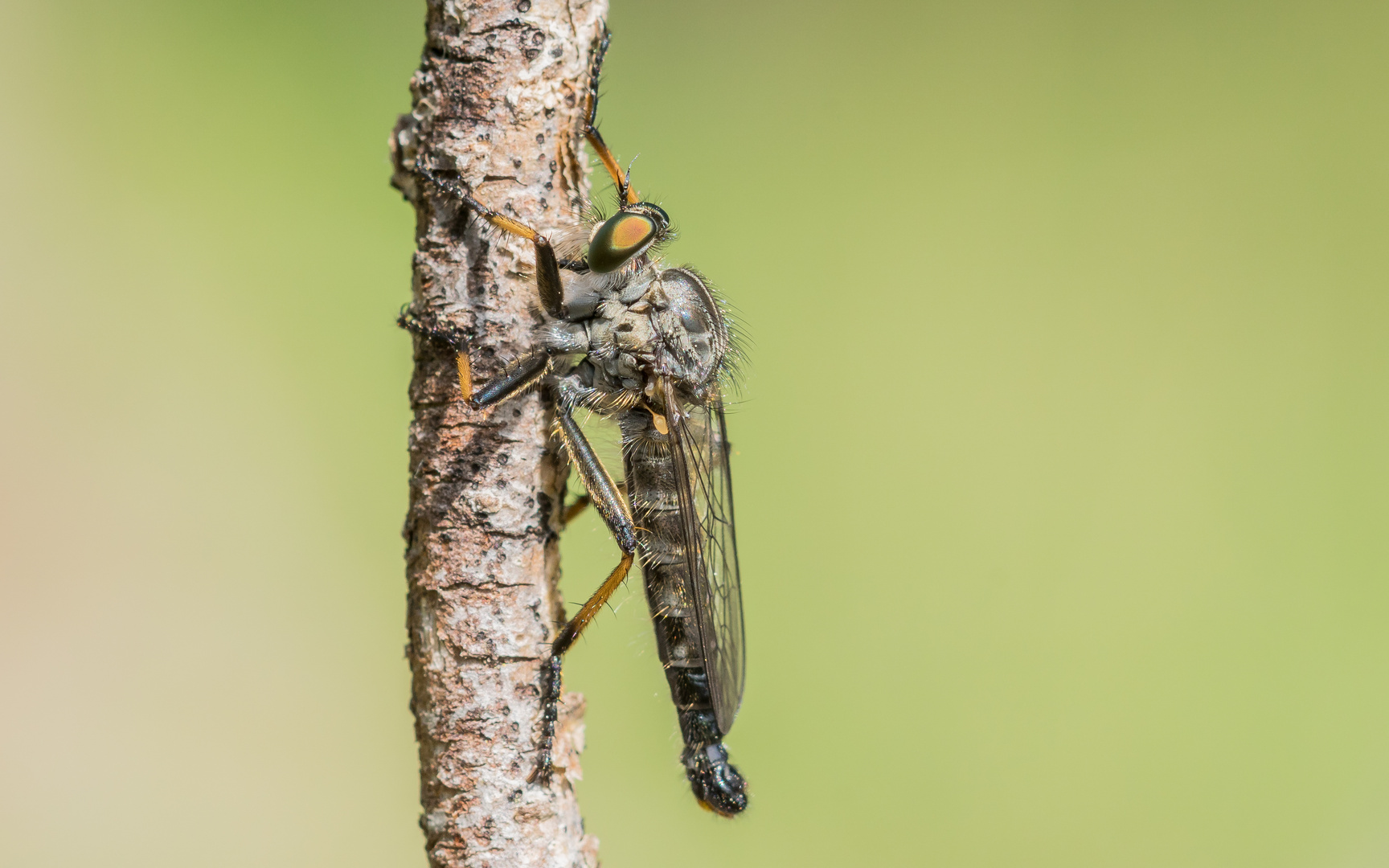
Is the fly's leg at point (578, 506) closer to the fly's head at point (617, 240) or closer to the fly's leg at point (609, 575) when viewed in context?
the fly's leg at point (609, 575)

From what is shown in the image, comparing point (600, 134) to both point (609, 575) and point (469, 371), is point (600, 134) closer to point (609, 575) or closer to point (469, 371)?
point (469, 371)

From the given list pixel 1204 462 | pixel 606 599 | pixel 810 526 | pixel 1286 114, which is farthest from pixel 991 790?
pixel 1286 114

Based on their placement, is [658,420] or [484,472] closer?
[484,472]

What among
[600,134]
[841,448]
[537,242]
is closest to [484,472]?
[537,242]

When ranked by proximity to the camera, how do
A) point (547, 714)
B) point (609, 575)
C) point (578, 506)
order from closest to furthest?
point (547, 714)
point (609, 575)
point (578, 506)

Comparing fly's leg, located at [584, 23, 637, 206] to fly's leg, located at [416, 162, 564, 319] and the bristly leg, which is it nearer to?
fly's leg, located at [416, 162, 564, 319]

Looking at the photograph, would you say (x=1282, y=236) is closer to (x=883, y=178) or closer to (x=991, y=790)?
(x=883, y=178)

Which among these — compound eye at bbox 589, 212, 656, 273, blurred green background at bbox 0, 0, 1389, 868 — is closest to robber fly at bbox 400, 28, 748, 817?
compound eye at bbox 589, 212, 656, 273
